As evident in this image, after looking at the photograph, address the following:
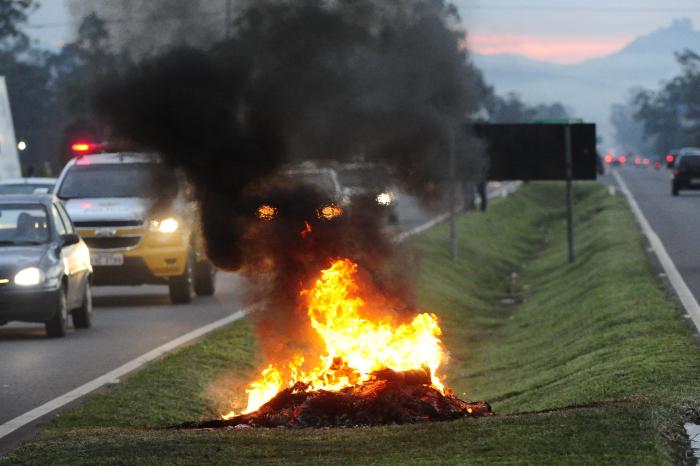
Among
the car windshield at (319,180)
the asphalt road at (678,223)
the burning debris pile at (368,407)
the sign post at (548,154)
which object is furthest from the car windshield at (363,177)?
the sign post at (548,154)

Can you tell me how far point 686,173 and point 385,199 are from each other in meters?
51.6

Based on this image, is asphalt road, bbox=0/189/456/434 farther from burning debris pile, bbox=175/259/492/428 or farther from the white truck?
the white truck

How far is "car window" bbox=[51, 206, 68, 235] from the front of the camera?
18.1 metres

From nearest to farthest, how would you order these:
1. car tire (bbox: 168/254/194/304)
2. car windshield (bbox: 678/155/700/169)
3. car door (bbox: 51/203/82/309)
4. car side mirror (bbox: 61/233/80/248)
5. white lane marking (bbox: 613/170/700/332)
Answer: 1. car door (bbox: 51/203/82/309)
2. car side mirror (bbox: 61/233/80/248)
3. white lane marking (bbox: 613/170/700/332)
4. car tire (bbox: 168/254/194/304)
5. car windshield (bbox: 678/155/700/169)

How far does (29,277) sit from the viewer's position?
17047 mm

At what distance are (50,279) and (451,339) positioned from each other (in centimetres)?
563

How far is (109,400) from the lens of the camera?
1236 cm

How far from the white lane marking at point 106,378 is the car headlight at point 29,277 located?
1.52 metres

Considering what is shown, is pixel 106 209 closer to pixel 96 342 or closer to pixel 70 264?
pixel 70 264

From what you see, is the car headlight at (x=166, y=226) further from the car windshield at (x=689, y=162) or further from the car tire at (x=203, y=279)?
the car windshield at (x=689, y=162)

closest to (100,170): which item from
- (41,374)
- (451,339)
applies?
(451,339)

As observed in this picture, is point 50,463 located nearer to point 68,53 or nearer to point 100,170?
point 68,53

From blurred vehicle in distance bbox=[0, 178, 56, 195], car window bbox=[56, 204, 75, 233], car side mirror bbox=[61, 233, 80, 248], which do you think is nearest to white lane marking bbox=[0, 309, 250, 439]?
car side mirror bbox=[61, 233, 80, 248]

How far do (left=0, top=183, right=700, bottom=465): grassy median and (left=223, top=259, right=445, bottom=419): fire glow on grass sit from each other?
100cm
